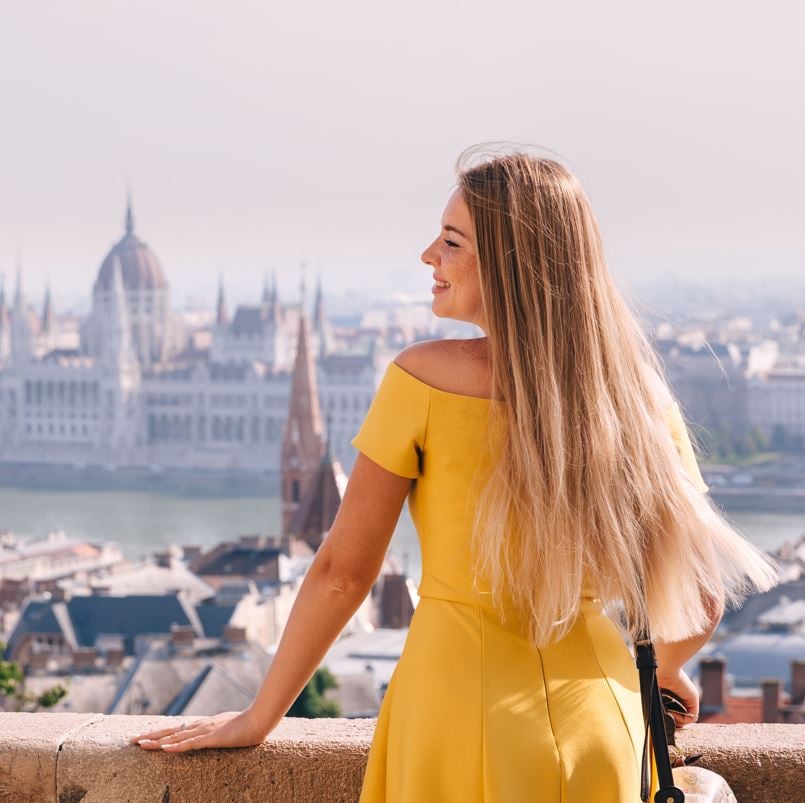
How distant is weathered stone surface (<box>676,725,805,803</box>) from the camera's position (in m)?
0.56

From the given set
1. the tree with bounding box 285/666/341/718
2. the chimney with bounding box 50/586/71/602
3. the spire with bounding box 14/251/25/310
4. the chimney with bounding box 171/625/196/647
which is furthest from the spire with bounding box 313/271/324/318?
the tree with bounding box 285/666/341/718

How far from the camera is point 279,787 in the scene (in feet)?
1.81

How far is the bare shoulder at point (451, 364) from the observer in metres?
0.44

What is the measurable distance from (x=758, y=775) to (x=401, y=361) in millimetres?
221

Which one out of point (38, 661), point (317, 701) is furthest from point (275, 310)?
point (317, 701)

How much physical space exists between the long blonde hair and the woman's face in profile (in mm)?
11

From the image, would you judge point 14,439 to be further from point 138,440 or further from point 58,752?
point 58,752

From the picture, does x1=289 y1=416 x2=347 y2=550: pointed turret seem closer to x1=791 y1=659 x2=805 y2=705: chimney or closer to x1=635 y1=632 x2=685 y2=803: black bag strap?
x1=791 y1=659 x2=805 y2=705: chimney

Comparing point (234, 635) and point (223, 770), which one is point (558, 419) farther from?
point (234, 635)

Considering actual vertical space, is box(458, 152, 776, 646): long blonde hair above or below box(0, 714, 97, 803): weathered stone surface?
above

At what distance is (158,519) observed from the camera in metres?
19.9

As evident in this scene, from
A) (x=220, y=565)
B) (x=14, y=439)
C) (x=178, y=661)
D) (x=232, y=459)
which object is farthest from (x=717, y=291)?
(x=178, y=661)

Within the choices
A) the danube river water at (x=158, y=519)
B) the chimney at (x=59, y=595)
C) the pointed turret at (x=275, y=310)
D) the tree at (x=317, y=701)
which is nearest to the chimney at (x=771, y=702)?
the tree at (x=317, y=701)

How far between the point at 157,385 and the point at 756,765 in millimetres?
26196
